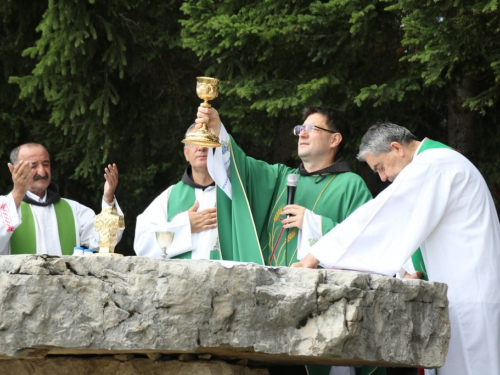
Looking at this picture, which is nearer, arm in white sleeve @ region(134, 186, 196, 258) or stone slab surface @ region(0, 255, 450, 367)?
stone slab surface @ region(0, 255, 450, 367)

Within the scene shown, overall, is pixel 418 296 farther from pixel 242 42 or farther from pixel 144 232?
pixel 242 42

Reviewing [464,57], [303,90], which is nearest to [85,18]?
[303,90]

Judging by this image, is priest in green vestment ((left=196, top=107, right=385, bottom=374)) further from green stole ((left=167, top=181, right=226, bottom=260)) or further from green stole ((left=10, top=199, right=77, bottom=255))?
green stole ((left=10, top=199, right=77, bottom=255))

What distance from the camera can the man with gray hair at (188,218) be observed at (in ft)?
21.0

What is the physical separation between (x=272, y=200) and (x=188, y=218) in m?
0.59

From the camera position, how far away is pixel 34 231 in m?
7.44

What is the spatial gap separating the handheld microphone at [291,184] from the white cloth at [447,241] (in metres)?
0.96

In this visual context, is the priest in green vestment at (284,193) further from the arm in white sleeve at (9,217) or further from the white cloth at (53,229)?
the white cloth at (53,229)

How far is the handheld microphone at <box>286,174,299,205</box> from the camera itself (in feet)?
19.4

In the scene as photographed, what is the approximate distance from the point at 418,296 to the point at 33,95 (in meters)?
5.33

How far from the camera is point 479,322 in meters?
5.04

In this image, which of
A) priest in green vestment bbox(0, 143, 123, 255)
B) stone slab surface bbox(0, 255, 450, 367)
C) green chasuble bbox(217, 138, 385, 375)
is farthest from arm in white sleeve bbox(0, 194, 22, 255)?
stone slab surface bbox(0, 255, 450, 367)

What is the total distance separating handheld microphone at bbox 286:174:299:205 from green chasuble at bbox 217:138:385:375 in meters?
0.21

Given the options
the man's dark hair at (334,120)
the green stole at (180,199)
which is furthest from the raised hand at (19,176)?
the man's dark hair at (334,120)
